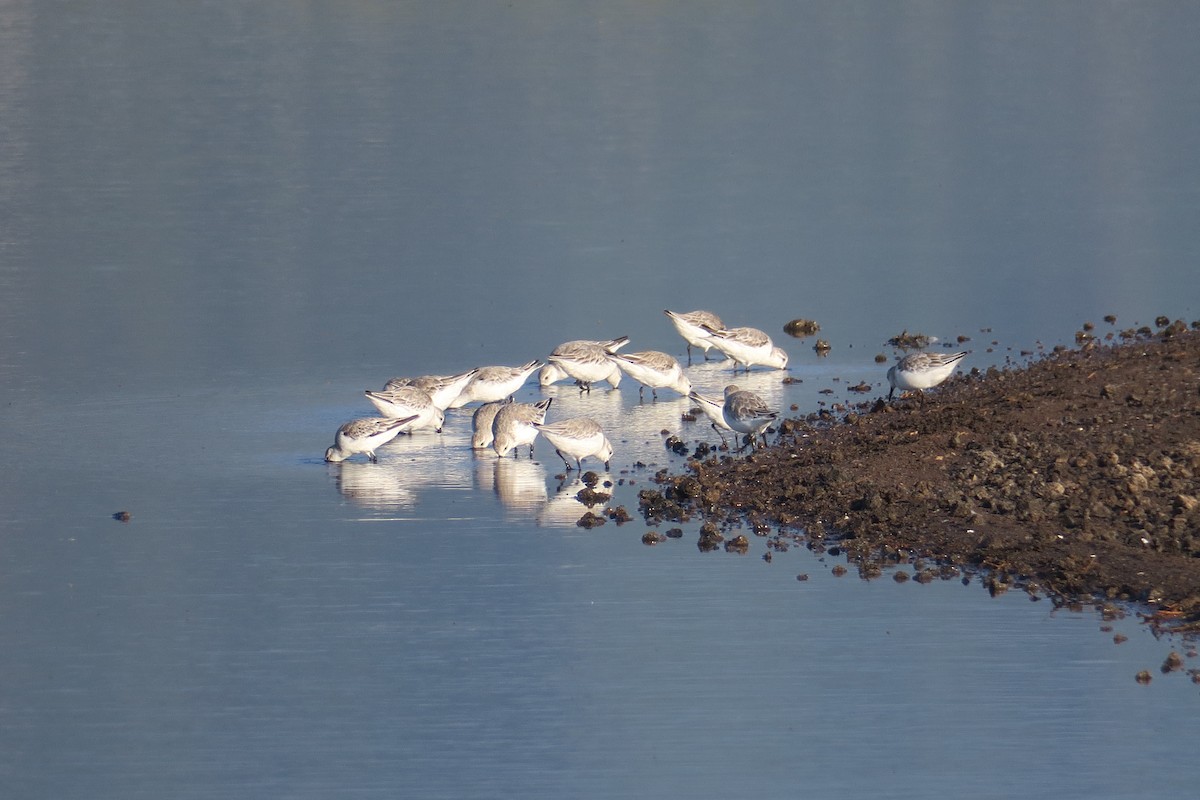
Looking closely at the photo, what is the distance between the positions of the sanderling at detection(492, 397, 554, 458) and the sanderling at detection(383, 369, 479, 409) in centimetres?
105

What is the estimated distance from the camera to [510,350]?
16.2 meters

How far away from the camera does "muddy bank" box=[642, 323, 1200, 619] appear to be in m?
9.73

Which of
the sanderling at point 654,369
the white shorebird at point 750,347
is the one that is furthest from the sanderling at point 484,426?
the white shorebird at point 750,347

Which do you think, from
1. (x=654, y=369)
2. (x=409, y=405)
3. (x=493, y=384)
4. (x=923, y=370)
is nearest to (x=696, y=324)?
(x=654, y=369)

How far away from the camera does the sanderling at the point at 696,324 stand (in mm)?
16172

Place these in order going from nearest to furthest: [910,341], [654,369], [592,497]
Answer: [592,497], [654,369], [910,341]

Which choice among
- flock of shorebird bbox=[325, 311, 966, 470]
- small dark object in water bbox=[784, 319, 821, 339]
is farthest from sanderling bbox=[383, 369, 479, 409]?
small dark object in water bbox=[784, 319, 821, 339]

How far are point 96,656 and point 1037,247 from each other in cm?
1382

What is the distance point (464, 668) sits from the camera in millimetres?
8602

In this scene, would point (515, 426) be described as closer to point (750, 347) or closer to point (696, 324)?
point (750, 347)

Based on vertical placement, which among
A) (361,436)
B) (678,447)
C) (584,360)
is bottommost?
(678,447)

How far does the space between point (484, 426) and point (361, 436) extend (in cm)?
109

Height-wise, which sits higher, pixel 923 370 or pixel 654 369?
pixel 923 370

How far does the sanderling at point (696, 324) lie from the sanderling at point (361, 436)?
156 inches
